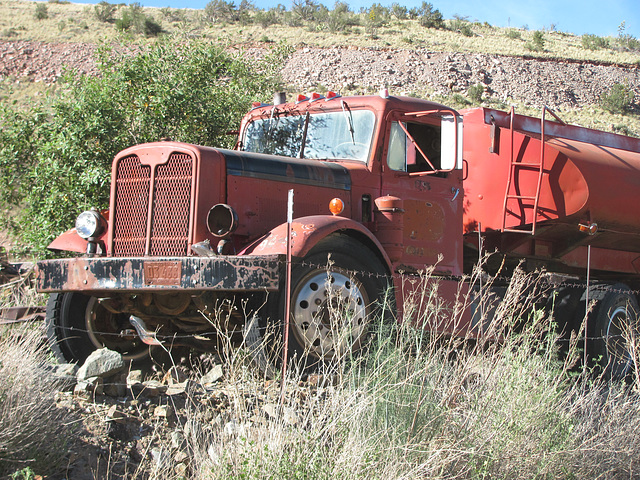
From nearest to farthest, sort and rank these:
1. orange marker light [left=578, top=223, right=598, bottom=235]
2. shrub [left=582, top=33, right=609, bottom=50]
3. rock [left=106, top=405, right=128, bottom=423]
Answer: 1. rock [left=106, top=405, right=128, bottom=423]
2. orange marker light [left=578, top=223, right=598, bottom=235]
3. shrub [left=582, top=33, right=609, bottom=50]

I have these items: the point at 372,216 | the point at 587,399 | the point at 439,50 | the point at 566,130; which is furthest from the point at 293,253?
the point at 439,50

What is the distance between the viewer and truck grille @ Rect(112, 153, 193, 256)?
552 cm

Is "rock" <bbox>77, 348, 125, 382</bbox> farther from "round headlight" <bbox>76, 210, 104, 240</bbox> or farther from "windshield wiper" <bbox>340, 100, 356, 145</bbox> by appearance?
"windshield wiper" <bbox>340, 100, 356, 145</bbox>

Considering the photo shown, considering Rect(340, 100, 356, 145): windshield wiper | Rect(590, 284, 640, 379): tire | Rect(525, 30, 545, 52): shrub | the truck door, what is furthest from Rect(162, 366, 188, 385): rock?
Rect(525, 30, 545, 52): shrub

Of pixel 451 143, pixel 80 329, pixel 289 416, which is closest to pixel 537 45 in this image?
pixel 451 143

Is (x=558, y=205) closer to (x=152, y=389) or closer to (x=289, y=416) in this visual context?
(x=289, y=416)

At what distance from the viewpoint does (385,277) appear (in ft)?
19.4

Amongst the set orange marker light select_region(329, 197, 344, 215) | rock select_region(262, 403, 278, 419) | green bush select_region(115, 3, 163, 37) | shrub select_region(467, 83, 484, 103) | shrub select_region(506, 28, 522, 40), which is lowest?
rock select_region(262, 403, 278, 419)

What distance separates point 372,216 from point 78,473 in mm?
3616

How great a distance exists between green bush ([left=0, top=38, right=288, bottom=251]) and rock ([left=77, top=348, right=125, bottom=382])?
14.9ft

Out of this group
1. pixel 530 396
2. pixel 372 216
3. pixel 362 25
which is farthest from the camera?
pixel 362 25

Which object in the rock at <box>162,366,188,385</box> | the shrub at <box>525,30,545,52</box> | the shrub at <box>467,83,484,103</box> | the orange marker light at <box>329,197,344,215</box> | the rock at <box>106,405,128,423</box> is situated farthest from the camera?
the shrub at <box>525,30,545,52</box>

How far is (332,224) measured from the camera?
5418 millimetres

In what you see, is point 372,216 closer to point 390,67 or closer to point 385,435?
point 385,435
